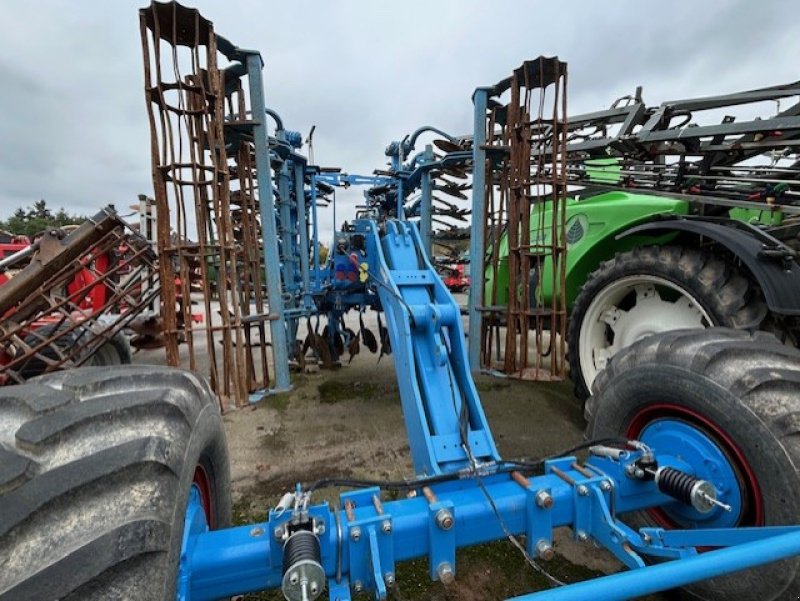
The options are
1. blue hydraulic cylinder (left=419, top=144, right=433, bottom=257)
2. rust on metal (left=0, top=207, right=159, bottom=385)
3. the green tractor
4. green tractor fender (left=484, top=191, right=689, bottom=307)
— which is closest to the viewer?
the green tractor

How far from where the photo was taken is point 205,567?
3.91 ft

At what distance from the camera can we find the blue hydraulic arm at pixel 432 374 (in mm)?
1798

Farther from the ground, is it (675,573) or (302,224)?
(302,224)

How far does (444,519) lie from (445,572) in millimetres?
155

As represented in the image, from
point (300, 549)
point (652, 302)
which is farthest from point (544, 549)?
point (652, 302)

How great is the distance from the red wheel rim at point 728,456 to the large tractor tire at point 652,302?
0.82 meters

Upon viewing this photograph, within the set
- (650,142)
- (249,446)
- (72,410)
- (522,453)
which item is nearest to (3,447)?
(72,410)

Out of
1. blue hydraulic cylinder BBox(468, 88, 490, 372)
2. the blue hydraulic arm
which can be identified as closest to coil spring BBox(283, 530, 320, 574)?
the blue hydraulic arm

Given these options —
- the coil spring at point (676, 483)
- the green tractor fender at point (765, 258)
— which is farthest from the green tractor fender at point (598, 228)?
the coil spring at point (676, 483)

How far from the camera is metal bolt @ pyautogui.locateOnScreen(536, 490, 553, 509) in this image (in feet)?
4.55

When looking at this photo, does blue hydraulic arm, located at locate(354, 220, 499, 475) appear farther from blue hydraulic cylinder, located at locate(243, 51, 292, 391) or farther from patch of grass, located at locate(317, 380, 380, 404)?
patch of grass, located at locate(317, 380, 380, 404)

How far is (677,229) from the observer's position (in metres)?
2.97

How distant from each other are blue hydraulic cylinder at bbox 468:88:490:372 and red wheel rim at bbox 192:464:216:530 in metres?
2.90

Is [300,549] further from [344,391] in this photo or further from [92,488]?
[344,391]
